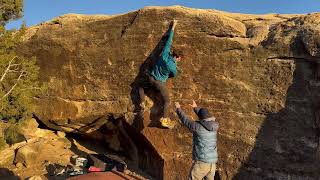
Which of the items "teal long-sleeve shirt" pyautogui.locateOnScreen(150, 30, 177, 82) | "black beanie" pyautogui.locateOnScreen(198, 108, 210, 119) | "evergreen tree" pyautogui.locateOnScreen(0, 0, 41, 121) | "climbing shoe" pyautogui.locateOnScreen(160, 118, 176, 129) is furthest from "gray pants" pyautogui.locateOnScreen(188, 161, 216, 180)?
"evergreen tree" pyautogui.locateOnScreen(0, 0, 41, 121)

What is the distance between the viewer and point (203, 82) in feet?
36.1

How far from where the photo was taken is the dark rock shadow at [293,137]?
977 centimetres

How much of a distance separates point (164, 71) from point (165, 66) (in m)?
0.17

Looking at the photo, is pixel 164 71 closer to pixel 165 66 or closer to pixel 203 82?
pixel 165 66

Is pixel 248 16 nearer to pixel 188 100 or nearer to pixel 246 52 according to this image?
pixel 246 52

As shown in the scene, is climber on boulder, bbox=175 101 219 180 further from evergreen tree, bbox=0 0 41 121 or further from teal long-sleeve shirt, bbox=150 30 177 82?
evergreen tree, bbox=0 0 41 121

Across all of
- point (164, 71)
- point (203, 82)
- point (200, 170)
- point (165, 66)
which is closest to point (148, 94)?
point (164, 71)

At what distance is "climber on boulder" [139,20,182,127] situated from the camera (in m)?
10.8

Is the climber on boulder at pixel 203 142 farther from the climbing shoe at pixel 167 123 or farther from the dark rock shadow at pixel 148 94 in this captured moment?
the dark rock shadow at pixel 148 94

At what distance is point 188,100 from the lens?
11.2 metres

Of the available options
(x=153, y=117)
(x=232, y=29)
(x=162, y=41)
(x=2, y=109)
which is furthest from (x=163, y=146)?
(x=2, y=109)

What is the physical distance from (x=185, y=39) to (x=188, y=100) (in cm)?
157

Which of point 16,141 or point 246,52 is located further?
point 16,141

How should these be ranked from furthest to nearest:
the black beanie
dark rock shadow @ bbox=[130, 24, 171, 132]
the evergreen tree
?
1. the evergreen tree
2. dark rock shadow @ bbox=[130, 24, 171, 132]
3. the black beanie
